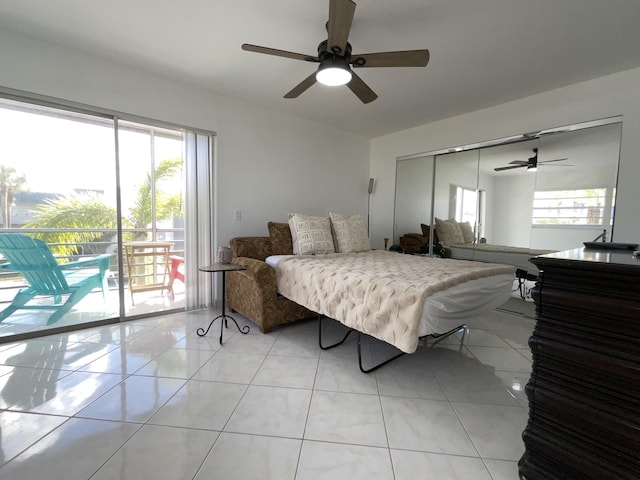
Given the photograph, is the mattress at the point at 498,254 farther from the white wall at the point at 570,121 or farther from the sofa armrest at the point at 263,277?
the sofa armrest at the point at 263,277

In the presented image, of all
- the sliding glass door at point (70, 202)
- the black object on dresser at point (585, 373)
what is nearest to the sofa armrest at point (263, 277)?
the sliding glass door at point (70, 202)

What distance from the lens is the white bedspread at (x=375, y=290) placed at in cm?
157

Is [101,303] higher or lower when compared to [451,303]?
lower

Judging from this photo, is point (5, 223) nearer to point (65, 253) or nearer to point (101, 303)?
point (65, 253)

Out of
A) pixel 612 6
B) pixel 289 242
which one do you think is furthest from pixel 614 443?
pixel 289 242

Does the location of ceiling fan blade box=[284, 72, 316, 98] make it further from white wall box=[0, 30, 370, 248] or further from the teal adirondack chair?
the teal adirondack chair

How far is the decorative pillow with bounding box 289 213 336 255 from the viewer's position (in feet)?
10.0

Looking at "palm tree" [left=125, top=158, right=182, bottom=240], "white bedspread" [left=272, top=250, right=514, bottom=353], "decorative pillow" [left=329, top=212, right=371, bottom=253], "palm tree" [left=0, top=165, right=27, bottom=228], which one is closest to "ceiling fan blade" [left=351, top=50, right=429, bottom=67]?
"white bedspread" [left=272, top=250, right=514, bottom=353]

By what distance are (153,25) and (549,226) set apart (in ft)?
14.3

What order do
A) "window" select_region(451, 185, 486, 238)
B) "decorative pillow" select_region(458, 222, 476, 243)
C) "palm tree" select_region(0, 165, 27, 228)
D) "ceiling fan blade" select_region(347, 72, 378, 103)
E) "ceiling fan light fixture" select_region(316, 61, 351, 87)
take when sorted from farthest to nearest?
"decorative pillow" select_region(458, 222, 476, 243) < "window" select_region(451, 185, 486, 238) < "palm tree" select_region(0, 165, 27, 228) < "ceiling fan blade" select_region(347, 72, 378, 103) < "ceiling fan light fixture" select_region(316, 61, 351, 87)

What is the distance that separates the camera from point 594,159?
278 cm

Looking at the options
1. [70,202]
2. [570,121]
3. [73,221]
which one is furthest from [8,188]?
[570,121]

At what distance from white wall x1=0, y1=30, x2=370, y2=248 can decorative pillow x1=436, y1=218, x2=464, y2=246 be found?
1353mm

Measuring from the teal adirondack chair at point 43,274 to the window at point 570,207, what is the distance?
526 cm
